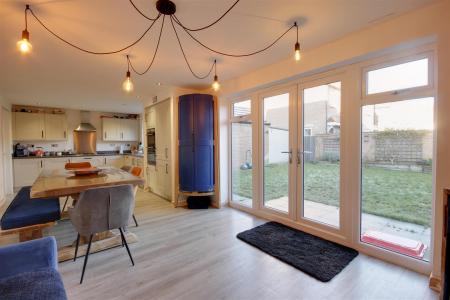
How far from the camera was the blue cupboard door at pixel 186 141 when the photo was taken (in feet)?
13.1

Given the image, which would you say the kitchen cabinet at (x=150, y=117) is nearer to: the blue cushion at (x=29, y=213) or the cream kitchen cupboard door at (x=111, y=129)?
the cream kitchen cupboard door at (x=111, y=129)

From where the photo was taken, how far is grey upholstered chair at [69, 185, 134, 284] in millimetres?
1987

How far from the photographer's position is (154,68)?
10.5 feet

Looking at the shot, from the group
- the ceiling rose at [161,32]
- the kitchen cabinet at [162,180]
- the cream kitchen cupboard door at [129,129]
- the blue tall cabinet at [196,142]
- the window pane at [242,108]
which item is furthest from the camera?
the cream kitchen cupboard door at [129,129]

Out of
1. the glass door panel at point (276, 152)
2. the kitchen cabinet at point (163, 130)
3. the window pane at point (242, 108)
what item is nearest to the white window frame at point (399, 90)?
the glass door panel at point (276, 152)

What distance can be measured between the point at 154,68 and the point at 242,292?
300 centimetres

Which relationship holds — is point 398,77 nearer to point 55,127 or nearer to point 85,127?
point 85,127

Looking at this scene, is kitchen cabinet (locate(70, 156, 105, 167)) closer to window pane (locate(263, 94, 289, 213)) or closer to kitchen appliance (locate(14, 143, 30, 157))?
kitchen appliance (locate(14, 143, 30, 157))

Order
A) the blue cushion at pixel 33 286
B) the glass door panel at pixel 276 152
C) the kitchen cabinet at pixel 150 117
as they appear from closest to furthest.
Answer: the blue cushion at pixel 33 286
the glass door panel at pixel 276 152
the kitchen cabinet at pixel 150 117

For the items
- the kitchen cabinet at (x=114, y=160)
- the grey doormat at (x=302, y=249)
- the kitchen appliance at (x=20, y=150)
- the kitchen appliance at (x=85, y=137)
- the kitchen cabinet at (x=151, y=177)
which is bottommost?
the grey doormat at (x=302, y=249)

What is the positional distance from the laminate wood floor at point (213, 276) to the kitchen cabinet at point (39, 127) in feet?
15.2

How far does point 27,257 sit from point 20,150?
6366mm

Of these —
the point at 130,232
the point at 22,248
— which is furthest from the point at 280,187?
the point at 22,248

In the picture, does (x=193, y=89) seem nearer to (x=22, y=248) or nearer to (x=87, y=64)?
(x=87, y=64)
